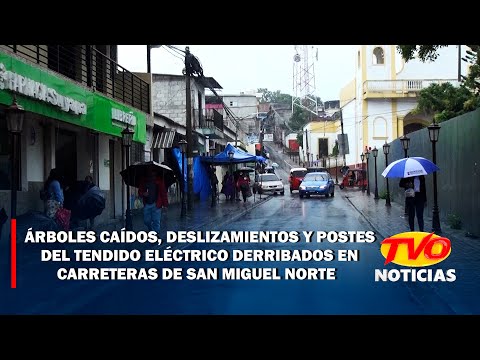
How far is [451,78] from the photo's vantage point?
8430 mm

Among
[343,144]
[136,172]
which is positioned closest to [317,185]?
[343,144]

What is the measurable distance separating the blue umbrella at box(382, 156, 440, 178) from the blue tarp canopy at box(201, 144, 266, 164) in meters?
6.24

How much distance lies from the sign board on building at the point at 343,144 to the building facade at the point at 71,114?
283cm

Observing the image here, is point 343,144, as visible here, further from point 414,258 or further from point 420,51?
point 414,258

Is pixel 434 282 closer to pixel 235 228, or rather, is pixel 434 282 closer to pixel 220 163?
pixel 235 228

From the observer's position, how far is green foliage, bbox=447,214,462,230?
7942 millimetres

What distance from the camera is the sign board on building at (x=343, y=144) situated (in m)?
7.90

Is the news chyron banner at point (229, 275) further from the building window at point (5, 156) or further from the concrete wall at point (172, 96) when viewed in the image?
the concrete wall at point (172, 96)

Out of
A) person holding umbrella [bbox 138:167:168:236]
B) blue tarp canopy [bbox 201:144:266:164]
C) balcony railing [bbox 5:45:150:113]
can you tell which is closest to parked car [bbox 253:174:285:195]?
blue tarp canopy [bbox 201:144:266:164]

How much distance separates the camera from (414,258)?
5.12m

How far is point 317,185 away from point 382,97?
525 centimetres
